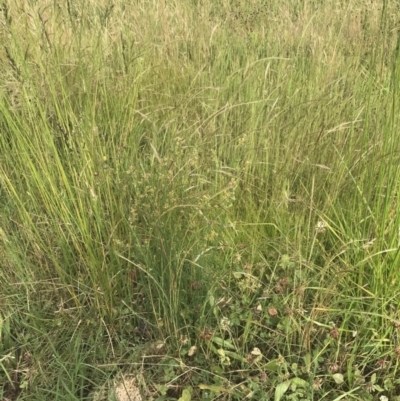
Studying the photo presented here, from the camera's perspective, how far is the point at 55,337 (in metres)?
1.32

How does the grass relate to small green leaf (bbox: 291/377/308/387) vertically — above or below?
above

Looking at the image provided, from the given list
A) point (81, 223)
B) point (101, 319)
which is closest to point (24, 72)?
point (81, 223)

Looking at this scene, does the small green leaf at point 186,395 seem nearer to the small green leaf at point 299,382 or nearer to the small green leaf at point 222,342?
the small green leaf at point 222,342

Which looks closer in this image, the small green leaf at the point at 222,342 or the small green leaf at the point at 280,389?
the small green leaf at the point at 280,389

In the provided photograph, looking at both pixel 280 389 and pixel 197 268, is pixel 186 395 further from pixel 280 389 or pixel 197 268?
pixel 197 268

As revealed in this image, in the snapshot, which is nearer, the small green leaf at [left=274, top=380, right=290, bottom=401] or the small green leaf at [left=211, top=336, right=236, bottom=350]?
the small green leaf at [left=274, top=380, right=290, bottom=401]

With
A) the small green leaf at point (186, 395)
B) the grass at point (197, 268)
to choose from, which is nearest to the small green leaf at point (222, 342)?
the grass at point (197, 268)

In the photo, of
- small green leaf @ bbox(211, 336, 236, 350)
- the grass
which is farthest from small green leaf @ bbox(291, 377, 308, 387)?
small green leaf @ bbox(211, 336, 236, 350)

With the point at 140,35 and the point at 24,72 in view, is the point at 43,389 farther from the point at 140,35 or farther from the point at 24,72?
the point at 140,35

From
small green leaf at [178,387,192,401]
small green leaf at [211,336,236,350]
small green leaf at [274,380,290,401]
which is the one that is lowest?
small green leaf at [178,387,192,401]

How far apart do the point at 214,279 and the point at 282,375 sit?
1.03 feet

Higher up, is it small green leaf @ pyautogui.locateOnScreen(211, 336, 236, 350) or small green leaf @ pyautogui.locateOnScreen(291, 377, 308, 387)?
small green leaf @ pyautogui.locateOnScreen(211, 336, 236, 350)

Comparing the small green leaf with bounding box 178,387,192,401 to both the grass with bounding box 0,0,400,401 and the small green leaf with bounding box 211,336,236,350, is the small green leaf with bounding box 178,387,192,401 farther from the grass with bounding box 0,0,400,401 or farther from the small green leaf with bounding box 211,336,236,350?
the small green leaf with bounding box 211,336,236,350

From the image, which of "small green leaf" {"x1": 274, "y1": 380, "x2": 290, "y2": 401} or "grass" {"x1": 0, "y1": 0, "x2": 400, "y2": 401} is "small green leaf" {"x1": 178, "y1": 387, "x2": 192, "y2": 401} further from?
"small green leaf" {"x1": 274, "y1": 380, "x2": 290, "y2": 401}
